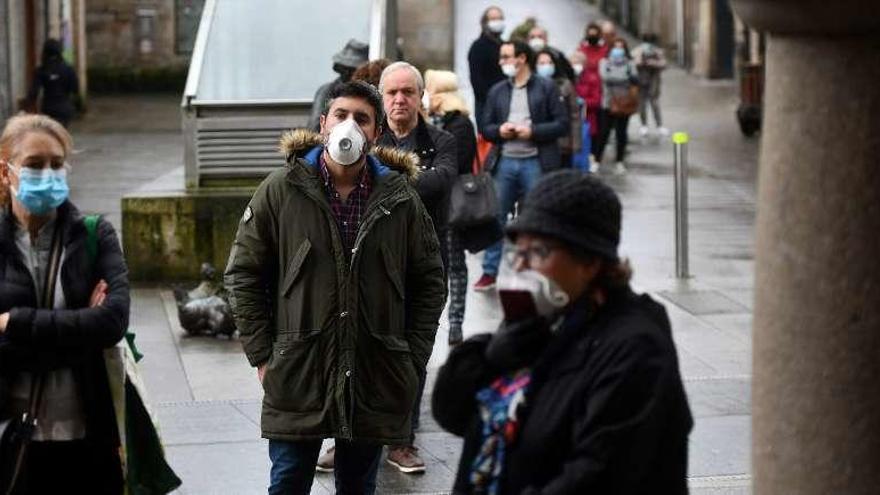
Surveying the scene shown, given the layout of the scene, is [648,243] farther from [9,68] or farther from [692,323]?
[9,68]

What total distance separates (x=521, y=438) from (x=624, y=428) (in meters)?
0.24

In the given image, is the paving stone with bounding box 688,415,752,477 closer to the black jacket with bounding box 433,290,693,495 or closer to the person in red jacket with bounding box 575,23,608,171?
the black jacket with bounding box 433,290,693,495

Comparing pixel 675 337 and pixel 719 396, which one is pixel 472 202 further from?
pixel 719 396

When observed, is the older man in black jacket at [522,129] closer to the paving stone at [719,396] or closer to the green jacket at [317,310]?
the paving stone at [719,396]

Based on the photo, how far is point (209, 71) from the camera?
46.4 feet

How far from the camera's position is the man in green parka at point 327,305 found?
6148mm

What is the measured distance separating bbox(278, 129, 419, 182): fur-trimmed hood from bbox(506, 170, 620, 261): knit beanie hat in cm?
232

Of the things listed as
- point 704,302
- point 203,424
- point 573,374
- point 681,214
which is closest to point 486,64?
point 681,214

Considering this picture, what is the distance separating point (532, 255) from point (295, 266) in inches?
85.1

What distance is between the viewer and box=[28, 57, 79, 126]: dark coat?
25.5 meters

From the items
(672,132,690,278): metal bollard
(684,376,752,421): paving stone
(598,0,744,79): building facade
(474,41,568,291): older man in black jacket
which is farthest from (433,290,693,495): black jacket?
(598,0,744,79): building facade

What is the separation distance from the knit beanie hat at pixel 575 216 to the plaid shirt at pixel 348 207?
219 centimetres

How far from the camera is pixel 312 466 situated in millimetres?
6215

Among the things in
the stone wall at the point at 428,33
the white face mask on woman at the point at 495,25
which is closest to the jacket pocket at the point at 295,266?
the white face mask on woman at the point at 495,25
